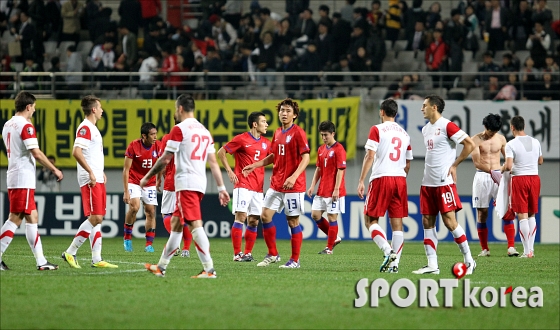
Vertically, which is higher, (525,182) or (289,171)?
(289,171)

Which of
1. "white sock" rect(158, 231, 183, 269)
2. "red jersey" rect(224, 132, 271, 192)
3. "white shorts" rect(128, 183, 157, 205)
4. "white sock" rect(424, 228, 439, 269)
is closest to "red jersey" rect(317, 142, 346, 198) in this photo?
"red jersey" rect(224, 132, 271, 192)

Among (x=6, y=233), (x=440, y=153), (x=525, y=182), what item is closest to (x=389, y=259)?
(x=440, y=153)

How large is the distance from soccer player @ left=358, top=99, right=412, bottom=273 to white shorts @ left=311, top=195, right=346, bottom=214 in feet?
16.4

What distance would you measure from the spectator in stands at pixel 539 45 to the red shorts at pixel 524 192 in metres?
8.87

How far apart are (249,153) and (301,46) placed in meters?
12.0

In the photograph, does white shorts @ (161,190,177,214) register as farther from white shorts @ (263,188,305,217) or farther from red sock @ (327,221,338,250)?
white shorts @ (263,188,305,217)

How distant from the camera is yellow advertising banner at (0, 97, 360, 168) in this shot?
22.3 meters

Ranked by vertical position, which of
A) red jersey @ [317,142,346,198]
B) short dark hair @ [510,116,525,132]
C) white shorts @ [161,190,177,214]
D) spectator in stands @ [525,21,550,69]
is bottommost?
white shorts @ [161,190,177,214]

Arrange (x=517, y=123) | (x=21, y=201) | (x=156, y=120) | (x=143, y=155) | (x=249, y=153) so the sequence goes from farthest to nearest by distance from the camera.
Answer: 1. (x=156, y=120)
2. (x=143, y=155)
3. (x=517, y=123)
4. (x=249, y=153)
5. (x=21, y=201)


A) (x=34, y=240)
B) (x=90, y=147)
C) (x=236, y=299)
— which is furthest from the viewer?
(x=90, y=147)

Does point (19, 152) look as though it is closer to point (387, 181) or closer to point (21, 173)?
point (21, 173)

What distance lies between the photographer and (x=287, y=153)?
11.7 metres

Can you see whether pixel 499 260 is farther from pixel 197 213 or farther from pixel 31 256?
pixel 31 256

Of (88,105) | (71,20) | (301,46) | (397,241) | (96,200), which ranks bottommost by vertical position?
(397,241)
